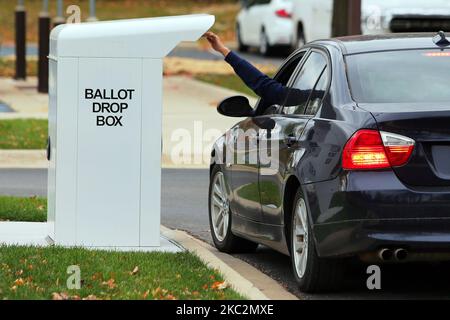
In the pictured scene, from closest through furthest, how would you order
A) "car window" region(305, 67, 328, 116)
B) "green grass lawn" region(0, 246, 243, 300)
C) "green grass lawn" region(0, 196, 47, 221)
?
"green grass lawn" region(0, 246, 243, 300) < "car window" region(305, 67, 328, 116) < "green grass lawn" region(0, 196, 47, 221)

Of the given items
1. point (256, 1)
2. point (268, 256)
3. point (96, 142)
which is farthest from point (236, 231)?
point (256, 1)

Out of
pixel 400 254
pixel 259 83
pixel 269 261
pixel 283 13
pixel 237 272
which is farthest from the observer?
pixel 283 13

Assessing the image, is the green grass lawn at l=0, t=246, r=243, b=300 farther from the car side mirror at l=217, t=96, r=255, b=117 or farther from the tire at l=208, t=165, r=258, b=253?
the car side mirror at l=217, t=96, r=255, b=117

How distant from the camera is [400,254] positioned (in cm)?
752

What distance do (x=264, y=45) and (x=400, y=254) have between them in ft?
81.6

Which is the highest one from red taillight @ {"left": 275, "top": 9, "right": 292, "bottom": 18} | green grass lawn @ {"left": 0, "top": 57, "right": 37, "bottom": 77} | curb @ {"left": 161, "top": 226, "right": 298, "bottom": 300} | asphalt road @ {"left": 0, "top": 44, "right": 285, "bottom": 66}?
red taillight @ {"left": 275, "top": 9, "right": 292, "bottom": 18}

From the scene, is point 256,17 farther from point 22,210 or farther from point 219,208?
point 219,208

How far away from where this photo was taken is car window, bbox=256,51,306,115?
9.34 meters

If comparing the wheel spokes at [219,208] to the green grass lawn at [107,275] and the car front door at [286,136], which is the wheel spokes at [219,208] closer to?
the green grass lawn at [107,275]

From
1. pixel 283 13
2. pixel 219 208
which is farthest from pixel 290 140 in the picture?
pixel 283 13

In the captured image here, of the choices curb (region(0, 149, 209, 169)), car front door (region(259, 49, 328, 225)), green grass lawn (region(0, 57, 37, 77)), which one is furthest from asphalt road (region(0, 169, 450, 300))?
green grass lawn (region(0, 57, 37, 77))

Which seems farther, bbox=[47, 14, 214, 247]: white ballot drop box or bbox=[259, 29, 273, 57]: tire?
bbox=[259, 29, 273, 57]: tire
